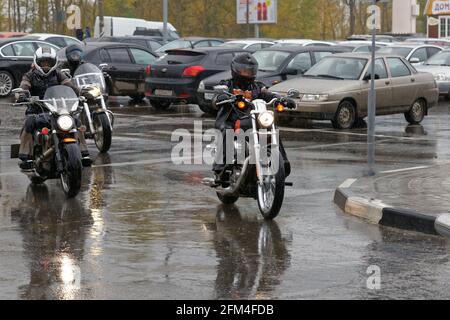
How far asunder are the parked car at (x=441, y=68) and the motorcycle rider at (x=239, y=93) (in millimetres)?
18186

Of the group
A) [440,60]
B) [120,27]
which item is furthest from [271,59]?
[120,27]

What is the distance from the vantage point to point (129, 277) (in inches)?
316

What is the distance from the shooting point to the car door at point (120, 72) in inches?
1062

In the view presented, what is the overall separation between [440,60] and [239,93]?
65.1ft

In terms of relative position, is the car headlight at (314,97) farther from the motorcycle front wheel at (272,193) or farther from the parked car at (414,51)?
the parked car at (414,51)

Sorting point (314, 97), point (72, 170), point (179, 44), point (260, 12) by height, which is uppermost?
point (260, 12)

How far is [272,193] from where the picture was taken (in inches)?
423

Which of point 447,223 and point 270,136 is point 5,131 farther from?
point 447,223

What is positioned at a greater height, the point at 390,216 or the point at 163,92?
the point at 163,92

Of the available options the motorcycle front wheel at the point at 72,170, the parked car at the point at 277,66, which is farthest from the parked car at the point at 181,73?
the motorcycle front wheel at the point at 72,170

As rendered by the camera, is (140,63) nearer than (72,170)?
No

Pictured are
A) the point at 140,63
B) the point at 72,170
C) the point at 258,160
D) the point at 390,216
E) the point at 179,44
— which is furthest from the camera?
the point at 179,44

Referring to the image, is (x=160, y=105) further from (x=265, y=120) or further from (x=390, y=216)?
(x=390, y=216)

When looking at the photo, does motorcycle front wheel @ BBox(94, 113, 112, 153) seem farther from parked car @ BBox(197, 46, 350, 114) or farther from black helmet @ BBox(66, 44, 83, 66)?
parked car @ BBox(197, 46, 350, 114)
